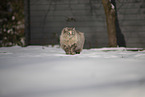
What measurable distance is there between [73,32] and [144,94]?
261cm

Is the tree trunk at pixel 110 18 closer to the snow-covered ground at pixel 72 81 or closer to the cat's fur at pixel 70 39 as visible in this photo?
the cat's fur at pixel 70 39

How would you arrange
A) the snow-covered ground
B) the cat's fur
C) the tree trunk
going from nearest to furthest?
the snow-covered ground < the cat's fur < the tree trunk

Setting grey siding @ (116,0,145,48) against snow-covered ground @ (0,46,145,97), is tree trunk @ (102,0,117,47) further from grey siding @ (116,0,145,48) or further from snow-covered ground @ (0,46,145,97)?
snow-covered ground @ (0,46,145,97)

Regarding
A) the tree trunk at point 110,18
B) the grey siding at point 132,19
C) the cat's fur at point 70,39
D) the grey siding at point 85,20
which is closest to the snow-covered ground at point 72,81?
the cat's fur at point 70,39

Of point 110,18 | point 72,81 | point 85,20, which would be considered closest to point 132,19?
point 110,18

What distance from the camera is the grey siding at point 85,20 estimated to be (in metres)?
7.76

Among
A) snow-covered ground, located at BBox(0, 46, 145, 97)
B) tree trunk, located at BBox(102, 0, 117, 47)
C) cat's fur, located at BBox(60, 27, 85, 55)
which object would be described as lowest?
snow-covered ground, located at BBox(0, 46, 145, 97)

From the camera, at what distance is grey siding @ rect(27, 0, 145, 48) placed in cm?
776

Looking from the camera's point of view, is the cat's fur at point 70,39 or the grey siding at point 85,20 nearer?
the cat's fur at point 70,39

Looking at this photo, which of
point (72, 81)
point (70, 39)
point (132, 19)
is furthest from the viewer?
point (132, 19)

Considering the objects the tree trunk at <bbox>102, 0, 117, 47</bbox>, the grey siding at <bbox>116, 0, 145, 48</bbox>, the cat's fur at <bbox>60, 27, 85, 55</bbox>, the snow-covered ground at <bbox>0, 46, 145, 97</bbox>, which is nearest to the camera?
the snow-covered ground at <bbox>0, 46, 145, 97</bbox>

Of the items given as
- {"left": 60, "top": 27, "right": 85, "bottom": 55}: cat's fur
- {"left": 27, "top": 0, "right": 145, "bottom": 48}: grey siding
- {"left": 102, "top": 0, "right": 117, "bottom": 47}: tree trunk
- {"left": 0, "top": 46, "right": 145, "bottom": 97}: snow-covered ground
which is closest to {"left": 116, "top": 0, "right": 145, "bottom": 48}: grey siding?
{"left": 27, "top": 0, "right": 145, "bottom": 48}: grey siding

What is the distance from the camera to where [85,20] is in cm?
780

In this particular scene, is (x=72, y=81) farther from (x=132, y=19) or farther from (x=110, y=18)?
(x=132, y=19)
